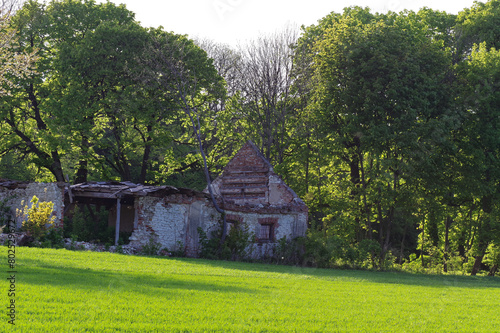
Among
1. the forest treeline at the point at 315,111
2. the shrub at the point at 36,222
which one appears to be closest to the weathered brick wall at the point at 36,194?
the shrub at the point at 36,222

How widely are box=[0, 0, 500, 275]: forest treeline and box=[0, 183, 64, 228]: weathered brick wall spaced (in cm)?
628

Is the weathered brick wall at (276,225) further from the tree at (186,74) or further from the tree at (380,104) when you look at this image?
the tree at (186,74)

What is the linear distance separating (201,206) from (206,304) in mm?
16333

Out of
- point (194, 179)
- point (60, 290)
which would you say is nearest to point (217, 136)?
point (194, 179)

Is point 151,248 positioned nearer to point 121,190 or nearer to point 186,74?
point 121,190

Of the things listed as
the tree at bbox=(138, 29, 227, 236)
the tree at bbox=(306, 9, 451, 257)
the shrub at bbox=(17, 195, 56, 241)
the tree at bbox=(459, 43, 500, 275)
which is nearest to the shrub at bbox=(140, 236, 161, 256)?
the shrub at bbox=(17, 195, 56, 241)

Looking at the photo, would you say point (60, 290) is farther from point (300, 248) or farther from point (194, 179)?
point (194, 179)

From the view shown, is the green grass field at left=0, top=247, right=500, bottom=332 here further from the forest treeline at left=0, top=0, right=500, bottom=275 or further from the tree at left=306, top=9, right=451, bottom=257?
the tree at left=306, top=9, right=451, bottom=257

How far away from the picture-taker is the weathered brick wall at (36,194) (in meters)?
24.4

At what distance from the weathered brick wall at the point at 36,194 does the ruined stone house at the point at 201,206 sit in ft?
0.20

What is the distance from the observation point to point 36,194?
80.8ft

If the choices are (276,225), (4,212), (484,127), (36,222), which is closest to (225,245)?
(276,225)

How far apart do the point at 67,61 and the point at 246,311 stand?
86.4 feet

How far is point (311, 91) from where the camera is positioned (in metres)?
34.2
